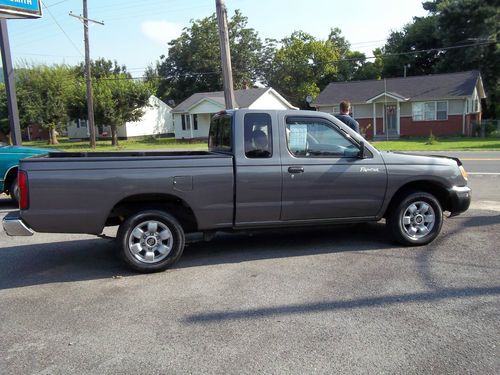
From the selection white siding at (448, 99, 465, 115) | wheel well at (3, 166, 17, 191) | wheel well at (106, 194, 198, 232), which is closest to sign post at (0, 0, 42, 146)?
wheel well at (3, 166, 17, 191)

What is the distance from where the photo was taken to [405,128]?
127ft

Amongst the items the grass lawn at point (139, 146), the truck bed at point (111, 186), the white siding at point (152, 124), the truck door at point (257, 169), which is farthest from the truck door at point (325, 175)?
the white siding at point (152, 124)

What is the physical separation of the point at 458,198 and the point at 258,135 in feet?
9.10

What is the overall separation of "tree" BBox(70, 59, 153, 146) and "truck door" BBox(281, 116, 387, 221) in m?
34.1

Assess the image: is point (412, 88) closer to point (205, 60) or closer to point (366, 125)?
point (366, 125)

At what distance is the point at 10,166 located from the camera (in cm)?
1023

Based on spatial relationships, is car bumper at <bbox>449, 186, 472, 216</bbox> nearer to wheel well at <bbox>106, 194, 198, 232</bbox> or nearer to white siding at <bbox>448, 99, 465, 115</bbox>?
wheel well at <bbox>106, 194, 198, 232</bbox>

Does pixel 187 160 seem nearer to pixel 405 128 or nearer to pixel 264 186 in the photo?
pixel 264 186

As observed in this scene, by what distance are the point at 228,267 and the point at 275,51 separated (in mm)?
64572

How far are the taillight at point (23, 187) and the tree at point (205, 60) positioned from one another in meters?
59.1

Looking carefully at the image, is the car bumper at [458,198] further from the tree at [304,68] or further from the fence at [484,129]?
the tree at [304,68]

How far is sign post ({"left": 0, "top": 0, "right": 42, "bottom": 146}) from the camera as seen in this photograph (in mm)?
13070

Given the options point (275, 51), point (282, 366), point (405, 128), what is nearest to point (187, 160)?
point (282, 366)

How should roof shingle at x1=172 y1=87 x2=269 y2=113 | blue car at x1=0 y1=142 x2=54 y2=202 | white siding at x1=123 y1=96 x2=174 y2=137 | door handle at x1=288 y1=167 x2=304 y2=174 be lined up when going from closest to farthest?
door handle at x1=288 y1=167 x2=304 y2=174 → blue car at x1=0 y1=142 x2=54 y2=202 → roof shingle at x1=172 y1=87 x2=269 y2=113 → white siding at x1=123 y1=96 x2=174 y2=137
